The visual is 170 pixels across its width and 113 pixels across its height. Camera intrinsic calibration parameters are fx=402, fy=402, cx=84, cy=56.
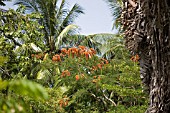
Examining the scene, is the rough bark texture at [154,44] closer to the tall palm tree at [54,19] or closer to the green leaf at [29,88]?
the green leaf at [29,88]

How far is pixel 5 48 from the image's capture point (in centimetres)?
768

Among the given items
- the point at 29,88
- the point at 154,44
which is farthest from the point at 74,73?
the point at 29,88

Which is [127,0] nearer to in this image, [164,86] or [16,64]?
[164,86]

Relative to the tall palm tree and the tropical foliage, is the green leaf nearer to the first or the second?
the tropical foliage

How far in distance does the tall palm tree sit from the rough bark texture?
37.2 ft

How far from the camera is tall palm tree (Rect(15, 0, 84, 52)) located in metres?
15.5

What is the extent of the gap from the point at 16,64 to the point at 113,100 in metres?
3.41

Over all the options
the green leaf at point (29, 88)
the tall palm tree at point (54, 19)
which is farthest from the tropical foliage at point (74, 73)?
the green leaf at point (29, 88)

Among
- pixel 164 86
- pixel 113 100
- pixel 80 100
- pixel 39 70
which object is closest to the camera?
pixel 164 86

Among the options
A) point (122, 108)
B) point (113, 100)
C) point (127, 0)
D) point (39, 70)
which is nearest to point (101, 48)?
point (39, 70)

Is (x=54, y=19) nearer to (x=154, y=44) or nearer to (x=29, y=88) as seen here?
(x=154, y=44)

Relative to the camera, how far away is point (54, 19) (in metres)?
16.0

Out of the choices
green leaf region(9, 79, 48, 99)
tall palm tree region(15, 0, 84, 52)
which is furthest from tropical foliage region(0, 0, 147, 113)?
green leaf region(9, 79, 48, 99)

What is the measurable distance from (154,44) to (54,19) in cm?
1260
